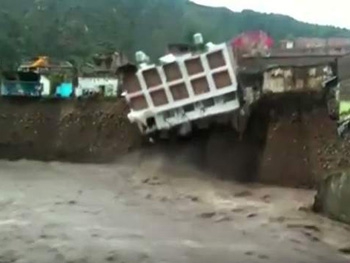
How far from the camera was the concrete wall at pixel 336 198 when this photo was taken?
1147 cm

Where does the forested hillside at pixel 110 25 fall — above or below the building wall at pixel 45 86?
above

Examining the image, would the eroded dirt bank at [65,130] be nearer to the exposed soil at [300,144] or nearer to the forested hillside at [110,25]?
the exposed soil at [300,144]

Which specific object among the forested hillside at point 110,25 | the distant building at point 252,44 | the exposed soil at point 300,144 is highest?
the forested hillside at point 110,25

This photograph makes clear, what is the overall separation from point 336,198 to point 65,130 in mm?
11291

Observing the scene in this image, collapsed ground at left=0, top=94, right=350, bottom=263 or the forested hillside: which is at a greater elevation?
the forested hillside

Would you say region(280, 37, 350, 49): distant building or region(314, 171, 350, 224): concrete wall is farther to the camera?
region(280, 37, 350, 49): distant building

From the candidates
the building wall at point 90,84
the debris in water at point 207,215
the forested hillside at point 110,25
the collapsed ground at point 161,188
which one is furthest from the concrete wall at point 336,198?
the forested hillside at point 110,25

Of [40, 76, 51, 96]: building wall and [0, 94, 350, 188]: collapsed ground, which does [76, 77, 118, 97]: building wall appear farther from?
[40, 76, 51, 96]: building wall

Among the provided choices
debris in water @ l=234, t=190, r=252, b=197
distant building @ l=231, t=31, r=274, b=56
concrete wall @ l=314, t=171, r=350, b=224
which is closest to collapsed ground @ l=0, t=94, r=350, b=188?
debris in water @ l=234, t=190, r=252, b=197

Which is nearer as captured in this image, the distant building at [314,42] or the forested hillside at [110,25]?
the distant building at [314,42]

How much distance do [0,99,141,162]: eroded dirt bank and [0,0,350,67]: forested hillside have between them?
8288 mm

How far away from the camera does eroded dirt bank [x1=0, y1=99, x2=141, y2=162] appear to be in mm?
20734

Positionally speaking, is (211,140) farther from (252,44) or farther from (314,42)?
(314,42)

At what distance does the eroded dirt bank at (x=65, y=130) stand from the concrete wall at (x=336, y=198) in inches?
332
